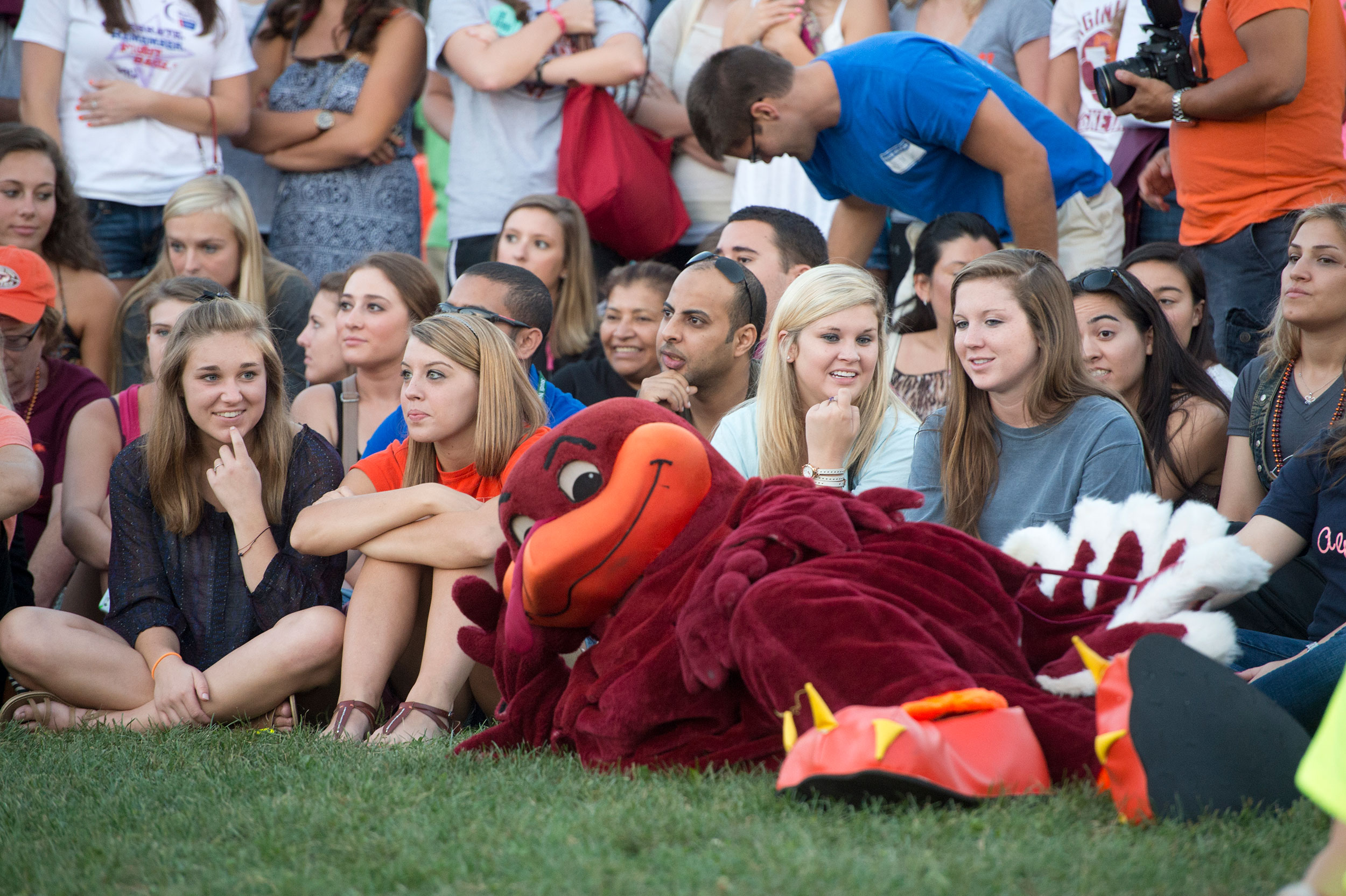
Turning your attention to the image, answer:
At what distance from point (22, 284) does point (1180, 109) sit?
161 inches

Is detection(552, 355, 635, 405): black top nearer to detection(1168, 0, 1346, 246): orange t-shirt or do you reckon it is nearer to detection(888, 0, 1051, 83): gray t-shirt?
detection(888, 0, 1051, 83): gray t-shirt

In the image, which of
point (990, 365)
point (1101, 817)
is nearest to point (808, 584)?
point (1101, 817)

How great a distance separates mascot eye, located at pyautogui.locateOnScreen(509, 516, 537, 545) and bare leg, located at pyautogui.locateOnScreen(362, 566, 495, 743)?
2.13 feet

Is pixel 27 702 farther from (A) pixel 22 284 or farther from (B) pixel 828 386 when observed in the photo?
(B) pixel 828 386

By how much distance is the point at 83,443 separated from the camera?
14.5 ft

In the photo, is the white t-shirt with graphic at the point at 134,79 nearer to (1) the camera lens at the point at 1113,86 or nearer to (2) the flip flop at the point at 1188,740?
(1) the camera lens at the point at 1113,86

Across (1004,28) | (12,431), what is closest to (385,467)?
(12,431)

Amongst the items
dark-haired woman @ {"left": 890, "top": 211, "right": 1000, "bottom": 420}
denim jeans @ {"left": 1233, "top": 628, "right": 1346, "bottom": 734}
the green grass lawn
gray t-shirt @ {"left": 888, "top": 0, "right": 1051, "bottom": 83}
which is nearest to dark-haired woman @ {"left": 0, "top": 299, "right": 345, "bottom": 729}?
the green grass lawn

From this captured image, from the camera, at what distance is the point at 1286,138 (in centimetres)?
425

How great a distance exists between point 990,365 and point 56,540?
327 centimetres

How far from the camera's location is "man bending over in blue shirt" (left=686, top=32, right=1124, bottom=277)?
173 inches

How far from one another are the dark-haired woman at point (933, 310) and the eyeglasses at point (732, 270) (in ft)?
2.27

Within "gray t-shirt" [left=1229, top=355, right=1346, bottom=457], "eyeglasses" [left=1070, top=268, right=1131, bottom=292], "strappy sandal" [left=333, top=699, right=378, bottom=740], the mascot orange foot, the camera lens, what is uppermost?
the camera lens

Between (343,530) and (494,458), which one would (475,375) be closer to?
(494,458)
